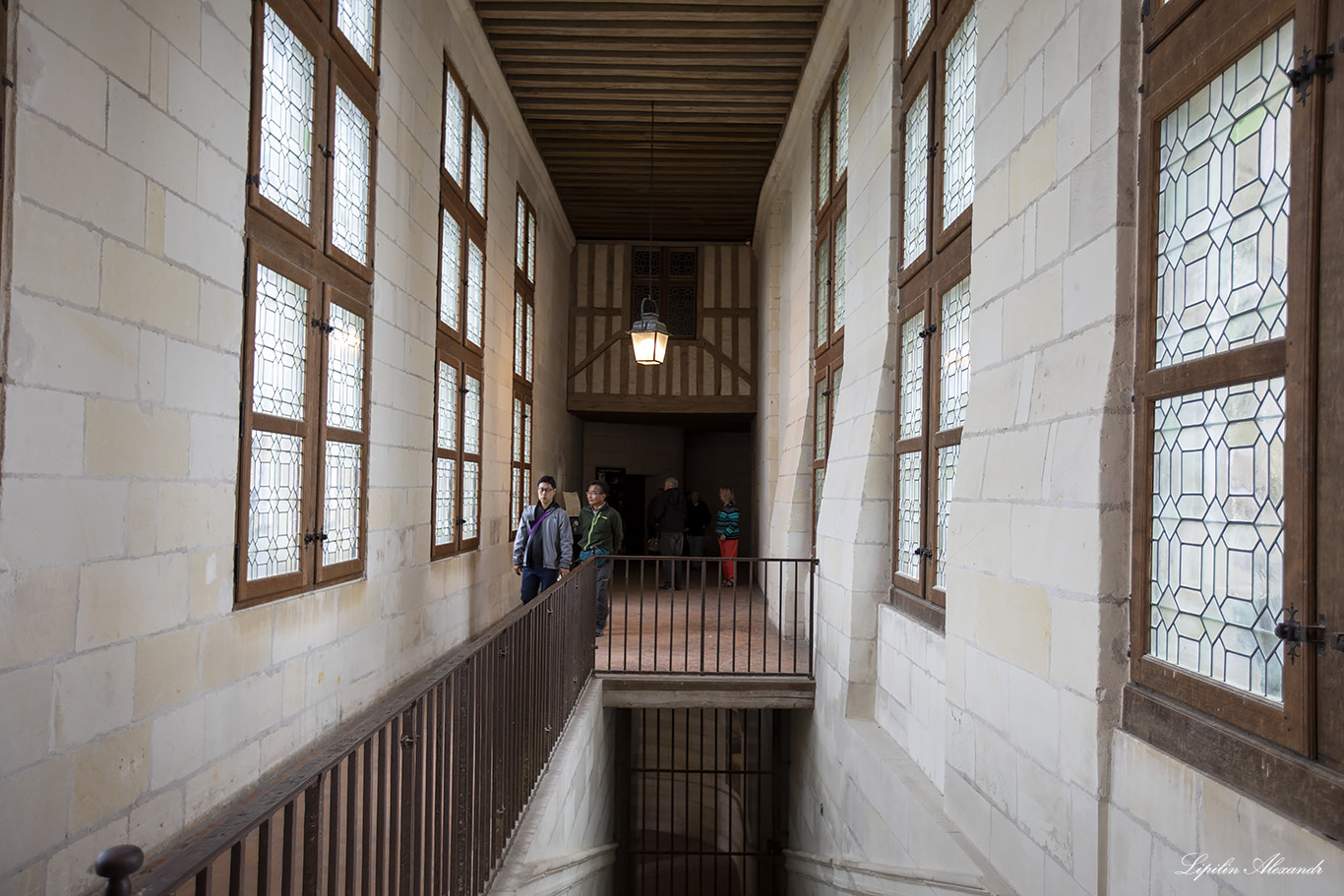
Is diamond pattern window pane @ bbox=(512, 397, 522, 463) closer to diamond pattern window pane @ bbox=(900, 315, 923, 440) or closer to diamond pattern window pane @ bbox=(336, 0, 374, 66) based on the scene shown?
diamond pattern window pane @ bbox=(336, 0, 374, 66)

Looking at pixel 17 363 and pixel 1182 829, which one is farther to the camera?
pixel 17 363

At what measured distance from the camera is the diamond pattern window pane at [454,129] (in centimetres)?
635

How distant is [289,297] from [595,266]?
9274mm

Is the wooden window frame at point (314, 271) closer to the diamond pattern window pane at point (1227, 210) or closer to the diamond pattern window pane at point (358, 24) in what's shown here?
the diamond pattern window pane at point (358, 24)

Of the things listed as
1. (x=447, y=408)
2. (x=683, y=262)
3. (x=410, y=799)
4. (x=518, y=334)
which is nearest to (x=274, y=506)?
(x=410, y=799)

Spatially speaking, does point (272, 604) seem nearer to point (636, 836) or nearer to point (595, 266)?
point (636, 836)

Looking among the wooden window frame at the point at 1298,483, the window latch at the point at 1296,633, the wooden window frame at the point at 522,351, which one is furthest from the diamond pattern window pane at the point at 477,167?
the window latch at the point at 1296,633

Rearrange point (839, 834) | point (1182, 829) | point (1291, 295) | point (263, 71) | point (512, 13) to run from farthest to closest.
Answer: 1. point (512, 13)
2. point (839, 834)
3. point (263, 71)
4. point (1182, 829)
5. point (1291, 295)

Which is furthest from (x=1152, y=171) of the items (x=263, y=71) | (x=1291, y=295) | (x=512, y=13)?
(x=512, y=13)

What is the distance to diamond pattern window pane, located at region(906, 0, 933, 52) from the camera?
14.9 feet

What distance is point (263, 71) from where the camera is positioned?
3574mm

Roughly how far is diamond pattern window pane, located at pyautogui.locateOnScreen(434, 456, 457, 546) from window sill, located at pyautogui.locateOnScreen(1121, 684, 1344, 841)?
468 cm

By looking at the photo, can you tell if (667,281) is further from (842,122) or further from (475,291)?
(842,122)

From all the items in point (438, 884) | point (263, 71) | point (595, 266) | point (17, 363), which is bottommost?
point (438, 884)
